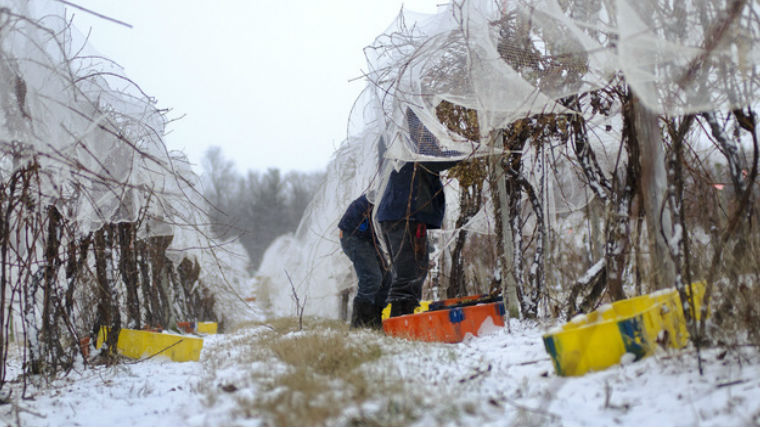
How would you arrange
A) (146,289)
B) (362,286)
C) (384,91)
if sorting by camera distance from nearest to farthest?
(384,91), (362,286), (146,289)

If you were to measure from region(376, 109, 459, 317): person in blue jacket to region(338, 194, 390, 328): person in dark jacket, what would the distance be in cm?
50

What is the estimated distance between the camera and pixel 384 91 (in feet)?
11.2

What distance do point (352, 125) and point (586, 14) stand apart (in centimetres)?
190

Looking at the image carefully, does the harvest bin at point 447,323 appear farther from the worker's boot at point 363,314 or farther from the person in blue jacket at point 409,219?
the worker's boot at point 363,314

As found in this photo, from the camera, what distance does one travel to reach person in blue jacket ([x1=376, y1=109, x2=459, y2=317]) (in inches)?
144

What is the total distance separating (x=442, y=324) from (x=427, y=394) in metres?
1.66

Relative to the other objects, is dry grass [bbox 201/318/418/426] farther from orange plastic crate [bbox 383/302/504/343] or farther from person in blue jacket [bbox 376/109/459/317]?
person in blue jacket [bbox 376/109/459/317]

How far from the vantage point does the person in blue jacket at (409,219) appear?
12.0 ft

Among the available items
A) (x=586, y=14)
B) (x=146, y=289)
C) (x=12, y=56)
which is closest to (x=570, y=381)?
(x=586, y=14)

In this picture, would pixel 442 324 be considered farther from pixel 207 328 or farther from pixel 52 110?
pixel 207 328

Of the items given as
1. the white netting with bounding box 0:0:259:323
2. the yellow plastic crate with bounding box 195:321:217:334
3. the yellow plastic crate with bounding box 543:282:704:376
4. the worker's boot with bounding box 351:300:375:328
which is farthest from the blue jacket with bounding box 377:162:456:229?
the yellow plastic crate with bounding box 195:321:217:334

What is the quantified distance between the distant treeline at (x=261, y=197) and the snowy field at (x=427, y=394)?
113 feet

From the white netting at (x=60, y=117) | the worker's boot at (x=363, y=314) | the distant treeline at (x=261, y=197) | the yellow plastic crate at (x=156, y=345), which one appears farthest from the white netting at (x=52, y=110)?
the distant treeline at (x=261, y=197)

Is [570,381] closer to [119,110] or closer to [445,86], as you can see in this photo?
[445,86]
